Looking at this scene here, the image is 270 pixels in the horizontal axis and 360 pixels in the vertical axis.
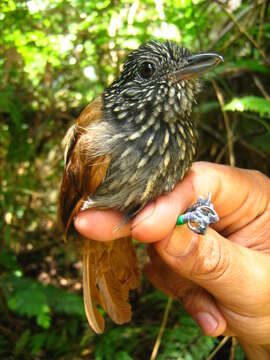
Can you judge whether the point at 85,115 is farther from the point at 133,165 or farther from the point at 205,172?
the point at 205,172

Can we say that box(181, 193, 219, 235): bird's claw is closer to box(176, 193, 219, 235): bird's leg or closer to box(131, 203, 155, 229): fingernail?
box(176, 193, 219, 235): bird's leg

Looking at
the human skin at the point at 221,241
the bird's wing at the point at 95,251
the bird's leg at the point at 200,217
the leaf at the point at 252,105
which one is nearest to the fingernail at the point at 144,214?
the human skin at the point at 221,241

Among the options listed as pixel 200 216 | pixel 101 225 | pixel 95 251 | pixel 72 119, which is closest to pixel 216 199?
pixel 200 216

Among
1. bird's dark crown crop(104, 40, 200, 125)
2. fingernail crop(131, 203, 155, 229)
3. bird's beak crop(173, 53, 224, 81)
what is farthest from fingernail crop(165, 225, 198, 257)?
bird's beak crop(173, 53, 224, 81)

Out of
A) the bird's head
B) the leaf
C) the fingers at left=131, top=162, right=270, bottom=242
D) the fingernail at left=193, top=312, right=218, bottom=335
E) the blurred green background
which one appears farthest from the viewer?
the blurred green background

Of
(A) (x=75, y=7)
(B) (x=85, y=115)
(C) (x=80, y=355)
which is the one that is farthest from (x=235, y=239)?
(A) (x=75, y=7)

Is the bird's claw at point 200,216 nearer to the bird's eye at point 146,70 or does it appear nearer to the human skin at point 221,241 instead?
the human skin at point 221,241

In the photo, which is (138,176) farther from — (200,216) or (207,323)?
(207,323)
